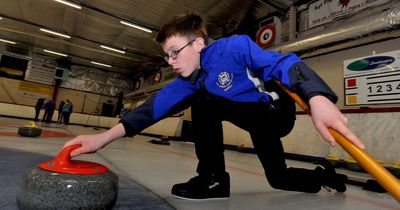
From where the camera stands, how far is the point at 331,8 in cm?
529

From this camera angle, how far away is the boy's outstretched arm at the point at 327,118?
0.62m

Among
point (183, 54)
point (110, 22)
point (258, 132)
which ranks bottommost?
point (258, 132)

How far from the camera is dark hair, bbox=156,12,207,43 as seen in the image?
4.37 ft

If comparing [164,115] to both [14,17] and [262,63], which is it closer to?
[262,63]

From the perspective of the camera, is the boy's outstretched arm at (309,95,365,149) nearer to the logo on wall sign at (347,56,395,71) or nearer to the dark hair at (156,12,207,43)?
the dark hair at (156,12,207,43)

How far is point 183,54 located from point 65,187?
795mm

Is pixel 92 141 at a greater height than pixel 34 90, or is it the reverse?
pixel 34 90

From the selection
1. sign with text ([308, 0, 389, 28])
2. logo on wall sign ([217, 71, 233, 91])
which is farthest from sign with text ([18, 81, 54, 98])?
logo on wall sign ([217, 71, 233, 91])

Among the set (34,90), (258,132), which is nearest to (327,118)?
(258,132)

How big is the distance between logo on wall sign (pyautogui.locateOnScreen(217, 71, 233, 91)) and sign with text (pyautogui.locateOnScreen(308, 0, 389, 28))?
14.9 feet

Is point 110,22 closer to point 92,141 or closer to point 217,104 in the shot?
point 217,104

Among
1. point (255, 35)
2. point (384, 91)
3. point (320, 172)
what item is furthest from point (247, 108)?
point (255, 35)

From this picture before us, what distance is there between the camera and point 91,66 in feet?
51.3

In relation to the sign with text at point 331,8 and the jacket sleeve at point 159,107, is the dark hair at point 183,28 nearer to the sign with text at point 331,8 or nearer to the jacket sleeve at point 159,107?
the jacket sleeve at point 159,107
